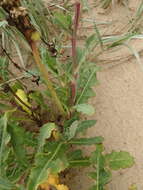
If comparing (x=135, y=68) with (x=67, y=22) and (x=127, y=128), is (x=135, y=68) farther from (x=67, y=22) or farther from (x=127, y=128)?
(x=67, y=22)

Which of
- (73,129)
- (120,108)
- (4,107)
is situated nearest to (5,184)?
(73,129)

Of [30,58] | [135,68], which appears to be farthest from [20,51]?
[135,68]

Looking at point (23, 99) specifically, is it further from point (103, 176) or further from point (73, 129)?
point (103, 176)

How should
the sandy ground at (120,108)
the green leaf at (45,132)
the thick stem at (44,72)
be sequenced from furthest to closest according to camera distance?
the sandy ground at (120,108) < the green leaf at (45,132) < the thick stem at (44,72)

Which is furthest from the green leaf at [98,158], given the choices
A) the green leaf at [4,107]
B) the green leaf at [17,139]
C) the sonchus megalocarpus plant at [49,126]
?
the green leaf at [4,107]

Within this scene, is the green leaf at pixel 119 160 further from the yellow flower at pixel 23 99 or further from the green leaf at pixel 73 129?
A: the yellow flower at pixel 23 99
